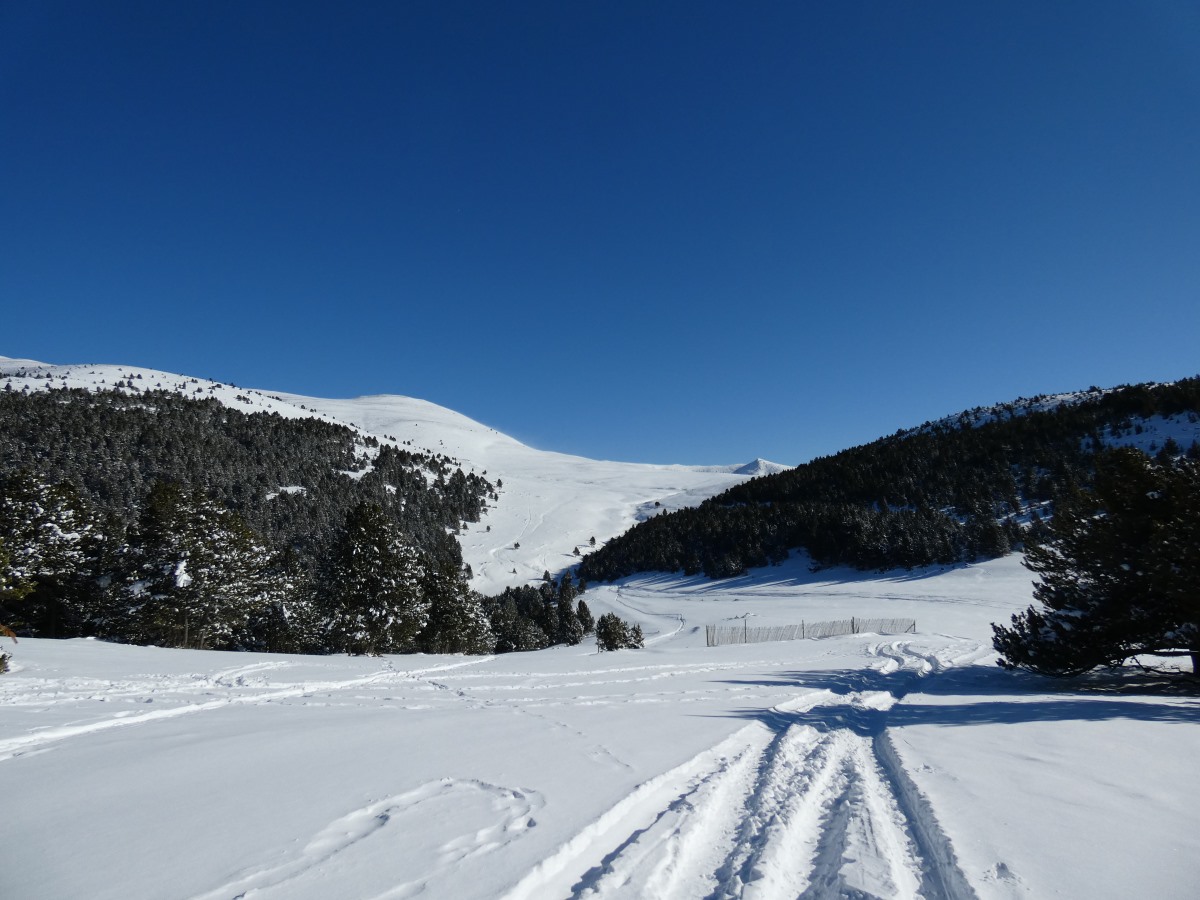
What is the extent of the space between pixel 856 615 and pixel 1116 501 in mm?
34899

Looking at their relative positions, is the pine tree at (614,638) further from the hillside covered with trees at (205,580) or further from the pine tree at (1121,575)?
the pine tree at (1121,575)

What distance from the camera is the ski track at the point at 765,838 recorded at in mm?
3824

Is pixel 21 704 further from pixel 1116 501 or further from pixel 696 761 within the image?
pixel 1116 501

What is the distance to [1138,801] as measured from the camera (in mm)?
5477

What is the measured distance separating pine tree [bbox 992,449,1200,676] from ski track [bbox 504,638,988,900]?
407 inches

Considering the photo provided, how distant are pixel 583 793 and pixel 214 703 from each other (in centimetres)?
869

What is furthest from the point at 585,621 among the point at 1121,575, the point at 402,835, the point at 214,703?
the point at 402,835

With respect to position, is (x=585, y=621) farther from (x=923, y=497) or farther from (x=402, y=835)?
(x=402, y=835)

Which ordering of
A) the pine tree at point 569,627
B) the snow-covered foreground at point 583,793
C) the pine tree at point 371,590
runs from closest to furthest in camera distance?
the snow-covered foreground at point 583,793 → the pine tree at point 371,590 → the pine tree at point 569,627

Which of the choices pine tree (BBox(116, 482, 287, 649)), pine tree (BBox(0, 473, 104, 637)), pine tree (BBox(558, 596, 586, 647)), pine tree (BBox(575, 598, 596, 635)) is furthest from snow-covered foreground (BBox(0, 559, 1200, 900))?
pine tree (BBox(575, 598, 596, 635))

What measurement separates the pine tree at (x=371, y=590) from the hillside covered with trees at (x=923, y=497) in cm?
5906

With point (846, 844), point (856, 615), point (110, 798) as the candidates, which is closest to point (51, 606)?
point (110, 798)

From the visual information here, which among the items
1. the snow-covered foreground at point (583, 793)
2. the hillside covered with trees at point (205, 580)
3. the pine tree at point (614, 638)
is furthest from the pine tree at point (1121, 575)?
the hillside covered with trees at point (205, 580)

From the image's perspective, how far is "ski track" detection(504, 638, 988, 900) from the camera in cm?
382
